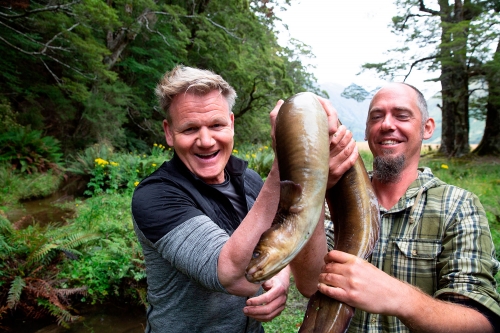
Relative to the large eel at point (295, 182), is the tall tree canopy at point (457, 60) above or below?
above

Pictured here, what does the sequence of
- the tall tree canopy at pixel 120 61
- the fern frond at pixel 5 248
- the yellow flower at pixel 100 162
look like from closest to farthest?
the fern frond at pixel 5 248 → the yellow flower at pixel 100 162 → the tall tree canopy at pixel 120 61

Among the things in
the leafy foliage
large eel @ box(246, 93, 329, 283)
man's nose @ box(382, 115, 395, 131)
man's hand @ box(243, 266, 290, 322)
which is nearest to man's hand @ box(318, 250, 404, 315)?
large eel @ box(246, 93, 329, 283)

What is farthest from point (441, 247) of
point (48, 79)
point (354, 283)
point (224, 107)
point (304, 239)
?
point (48, 79)

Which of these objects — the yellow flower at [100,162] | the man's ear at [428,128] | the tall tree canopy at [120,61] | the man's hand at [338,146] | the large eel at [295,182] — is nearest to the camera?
the large eel at [295,182]

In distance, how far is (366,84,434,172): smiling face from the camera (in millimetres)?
1876

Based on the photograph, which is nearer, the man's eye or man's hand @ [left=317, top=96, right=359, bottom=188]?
man's hand @ [left=317, top=96, right=359, bottom=188]

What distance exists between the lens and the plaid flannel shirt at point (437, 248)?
4.86ft

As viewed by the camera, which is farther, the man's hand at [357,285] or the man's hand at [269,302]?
the man's hand at [269,302]

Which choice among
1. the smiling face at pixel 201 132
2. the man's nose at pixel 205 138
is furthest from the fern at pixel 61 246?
the man's nose at pixel 205 138

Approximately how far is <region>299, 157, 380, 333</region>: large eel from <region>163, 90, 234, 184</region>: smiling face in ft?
2.26

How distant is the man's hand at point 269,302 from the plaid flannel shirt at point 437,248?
434 millimetres

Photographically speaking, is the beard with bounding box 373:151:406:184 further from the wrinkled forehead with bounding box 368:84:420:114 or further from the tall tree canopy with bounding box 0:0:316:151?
the tall tree canopy with bounding box 0:0:316:151

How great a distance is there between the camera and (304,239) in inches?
38.8

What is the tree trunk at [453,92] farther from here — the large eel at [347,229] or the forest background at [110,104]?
the large eel at [347,229]
